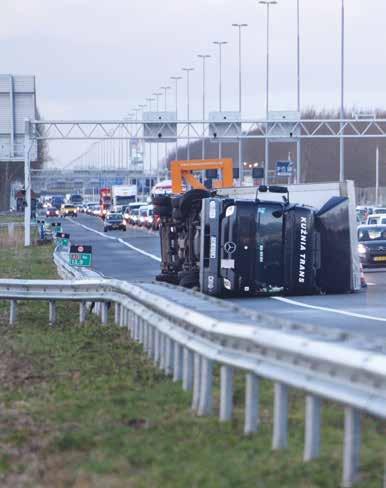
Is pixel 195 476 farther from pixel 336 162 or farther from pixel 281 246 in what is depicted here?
pixel 336 162

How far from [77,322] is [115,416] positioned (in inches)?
362

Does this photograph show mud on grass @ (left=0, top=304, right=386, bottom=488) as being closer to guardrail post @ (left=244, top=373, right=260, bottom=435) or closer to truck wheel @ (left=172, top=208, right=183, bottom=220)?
guardrail post @ (left=244, top=373, right=260, bottom=435)

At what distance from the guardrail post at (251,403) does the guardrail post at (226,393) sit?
31 centimetres

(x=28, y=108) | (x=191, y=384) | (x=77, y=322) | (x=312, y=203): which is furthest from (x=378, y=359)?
(x=28, y=108)

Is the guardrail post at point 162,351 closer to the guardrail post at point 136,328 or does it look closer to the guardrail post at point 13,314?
the guardrail post at point 136,328

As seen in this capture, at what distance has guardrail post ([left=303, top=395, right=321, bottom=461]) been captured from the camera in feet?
27.6

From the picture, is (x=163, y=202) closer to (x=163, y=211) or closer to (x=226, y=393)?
(x=163, y=211)

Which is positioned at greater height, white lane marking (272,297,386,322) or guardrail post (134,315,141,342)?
guardrail post (134,315,141,342)

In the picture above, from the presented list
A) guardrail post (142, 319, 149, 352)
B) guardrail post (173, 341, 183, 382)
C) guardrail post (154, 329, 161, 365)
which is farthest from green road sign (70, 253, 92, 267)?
guardrail post (173, 341, 183, 382)

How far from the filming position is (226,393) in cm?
1020

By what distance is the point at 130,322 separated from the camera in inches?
696

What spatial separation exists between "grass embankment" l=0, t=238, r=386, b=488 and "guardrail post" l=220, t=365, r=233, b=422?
101 millimetres

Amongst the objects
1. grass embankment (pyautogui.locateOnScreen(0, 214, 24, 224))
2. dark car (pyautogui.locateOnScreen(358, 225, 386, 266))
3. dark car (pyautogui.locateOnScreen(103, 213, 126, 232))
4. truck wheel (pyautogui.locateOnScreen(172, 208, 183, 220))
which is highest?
truck wheel (pyautogui.locateOnScreen(172, 208, 183, 220))

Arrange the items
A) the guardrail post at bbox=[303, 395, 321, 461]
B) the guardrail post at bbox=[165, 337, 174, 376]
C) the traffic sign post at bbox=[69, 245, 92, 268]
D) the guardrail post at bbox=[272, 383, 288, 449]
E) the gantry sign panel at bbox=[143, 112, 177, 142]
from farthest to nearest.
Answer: the gantry sign panel at bbox=[143, 112, 177, 142] → the traffic sign post at bbox=[69, 245, 92, 268] → the guardrail post at bbox=[165, 337, 174, 376] → the guardrail post at bbox=[272, 383, 288, 449] → the guardrail post at bbox=[303, 395, 321, 461]
